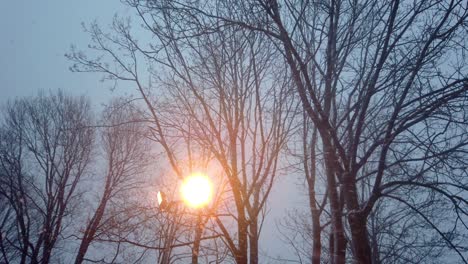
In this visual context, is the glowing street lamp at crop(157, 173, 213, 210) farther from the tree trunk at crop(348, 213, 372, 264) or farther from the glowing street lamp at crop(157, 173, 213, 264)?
the tree trunk at crop(348, 213, 372, 264)

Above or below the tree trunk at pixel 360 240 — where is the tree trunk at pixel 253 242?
above

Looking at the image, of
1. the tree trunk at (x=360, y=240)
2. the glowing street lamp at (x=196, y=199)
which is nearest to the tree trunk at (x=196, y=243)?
the glowing street lamp at (x=196, y=199)

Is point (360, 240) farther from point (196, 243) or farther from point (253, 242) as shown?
point (253, 242)

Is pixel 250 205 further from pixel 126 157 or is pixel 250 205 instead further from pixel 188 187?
pixel 126 157

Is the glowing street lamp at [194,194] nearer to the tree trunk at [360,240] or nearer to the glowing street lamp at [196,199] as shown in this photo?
the glowing street lamp at [196,199]

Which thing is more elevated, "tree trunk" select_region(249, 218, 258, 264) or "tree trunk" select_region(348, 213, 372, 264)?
"tree trunk" select_region(249, 218, 258, 264)

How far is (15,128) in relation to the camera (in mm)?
16703

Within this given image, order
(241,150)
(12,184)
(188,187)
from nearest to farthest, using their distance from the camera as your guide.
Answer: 1. (188,187)
2. (241,150)
3. (12,184)

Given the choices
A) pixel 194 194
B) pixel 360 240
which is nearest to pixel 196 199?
pixel 194 194

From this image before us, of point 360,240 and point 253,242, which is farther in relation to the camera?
point 253,242

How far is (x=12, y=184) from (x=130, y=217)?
11259 millimetres

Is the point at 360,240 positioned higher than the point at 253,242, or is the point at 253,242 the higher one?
the point at 253,242

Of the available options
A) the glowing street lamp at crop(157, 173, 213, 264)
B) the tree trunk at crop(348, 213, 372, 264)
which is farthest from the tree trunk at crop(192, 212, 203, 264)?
the tree trunk at crop(348, 213, 372, 264)

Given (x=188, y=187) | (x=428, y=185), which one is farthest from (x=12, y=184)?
(x=428, y=185)
